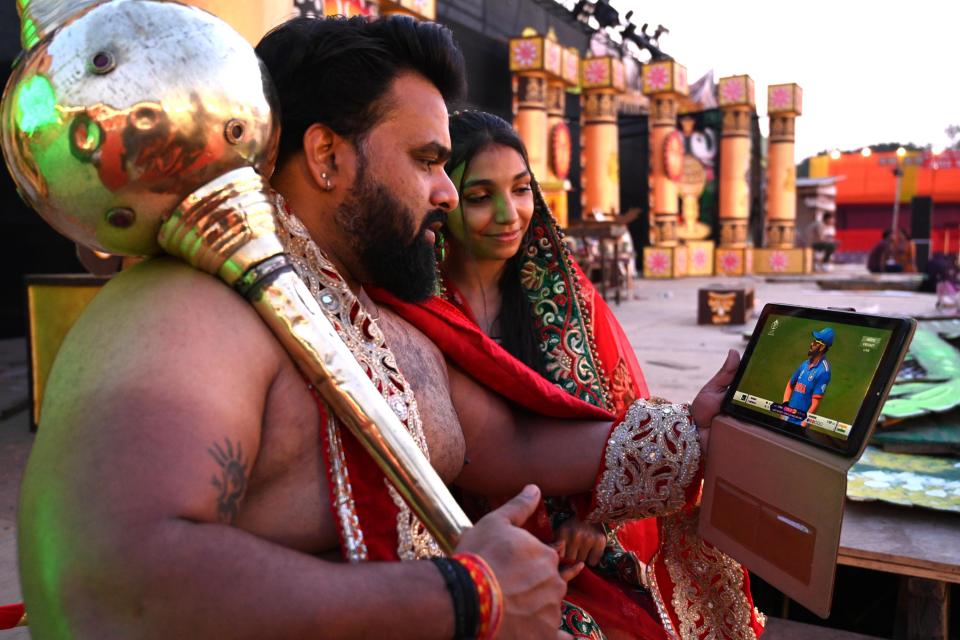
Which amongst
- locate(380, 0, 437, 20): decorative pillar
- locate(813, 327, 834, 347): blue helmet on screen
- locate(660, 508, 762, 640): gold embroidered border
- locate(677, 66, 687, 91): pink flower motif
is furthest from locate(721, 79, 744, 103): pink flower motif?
locate(813, 327, 834, 347): blue helmet on screen

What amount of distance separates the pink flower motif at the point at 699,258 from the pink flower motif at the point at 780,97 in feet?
13.5

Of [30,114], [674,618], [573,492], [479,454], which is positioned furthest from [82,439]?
[674,618]

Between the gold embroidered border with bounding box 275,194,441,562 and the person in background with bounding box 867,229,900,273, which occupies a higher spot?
the gold embroidered border with bounding box 275,194,441,562

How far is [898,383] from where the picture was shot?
10.9 ft

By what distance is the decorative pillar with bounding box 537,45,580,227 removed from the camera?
14.8 m

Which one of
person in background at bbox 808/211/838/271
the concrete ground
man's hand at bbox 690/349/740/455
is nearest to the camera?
man's hand at bbox 690/349/740/455

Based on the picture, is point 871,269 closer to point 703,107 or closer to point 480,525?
point 703,107

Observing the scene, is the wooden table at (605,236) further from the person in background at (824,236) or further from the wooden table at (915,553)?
the person in background at (824,236)

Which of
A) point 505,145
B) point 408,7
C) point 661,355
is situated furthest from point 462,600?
point 408,7

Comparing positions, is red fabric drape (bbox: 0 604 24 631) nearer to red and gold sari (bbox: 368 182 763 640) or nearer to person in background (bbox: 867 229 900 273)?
red and gold sari (bbox: 368 182 763 640)

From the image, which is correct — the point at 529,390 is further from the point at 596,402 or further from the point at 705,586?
the point at 705,586

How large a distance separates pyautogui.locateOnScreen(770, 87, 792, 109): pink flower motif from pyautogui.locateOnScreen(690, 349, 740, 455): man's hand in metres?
19.9

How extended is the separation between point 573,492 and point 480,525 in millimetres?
731

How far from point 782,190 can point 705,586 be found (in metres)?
20.1
